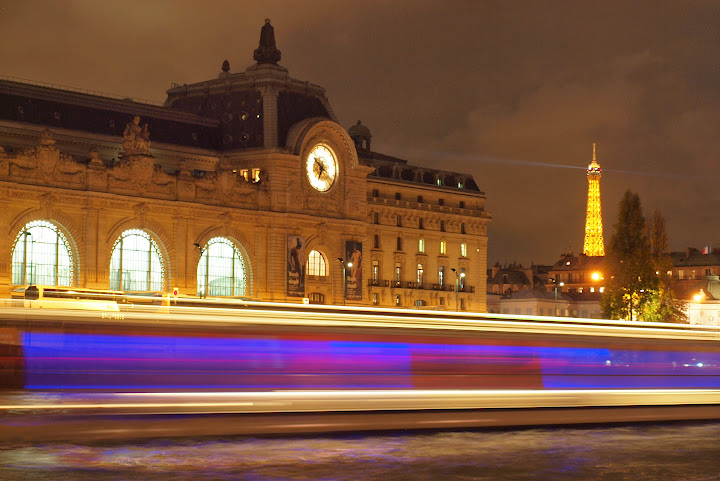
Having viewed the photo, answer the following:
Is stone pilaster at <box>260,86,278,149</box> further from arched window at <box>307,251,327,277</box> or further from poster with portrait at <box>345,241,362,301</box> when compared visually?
poster with portrait at <box>345,241,362,301</box>

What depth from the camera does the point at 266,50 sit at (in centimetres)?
11250

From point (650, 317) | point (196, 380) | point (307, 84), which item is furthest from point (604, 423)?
point (307, 84)

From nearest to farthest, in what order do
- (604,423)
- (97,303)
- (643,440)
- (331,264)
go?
(97,303) < (643,440) < (604,423) < (331,264)

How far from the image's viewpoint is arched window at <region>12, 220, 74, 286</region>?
8838 centimetres

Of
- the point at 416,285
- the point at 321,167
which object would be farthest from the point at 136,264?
the point at 416,285

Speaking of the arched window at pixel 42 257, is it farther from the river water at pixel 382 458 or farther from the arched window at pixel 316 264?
the river water at pixel 382 458

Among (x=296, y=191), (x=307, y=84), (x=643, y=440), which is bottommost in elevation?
(x=643, y=440)

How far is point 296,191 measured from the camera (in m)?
108

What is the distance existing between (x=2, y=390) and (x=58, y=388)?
91 cm

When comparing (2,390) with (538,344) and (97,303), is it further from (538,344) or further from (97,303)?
(538,344)

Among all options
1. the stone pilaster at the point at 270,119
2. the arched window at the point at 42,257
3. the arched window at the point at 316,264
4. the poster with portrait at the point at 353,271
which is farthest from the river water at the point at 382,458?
the poster with portrait at the point at 353,271

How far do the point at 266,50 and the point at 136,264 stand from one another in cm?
2655

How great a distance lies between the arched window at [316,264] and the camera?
358ft

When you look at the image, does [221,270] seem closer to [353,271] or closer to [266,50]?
→ [353,271]
